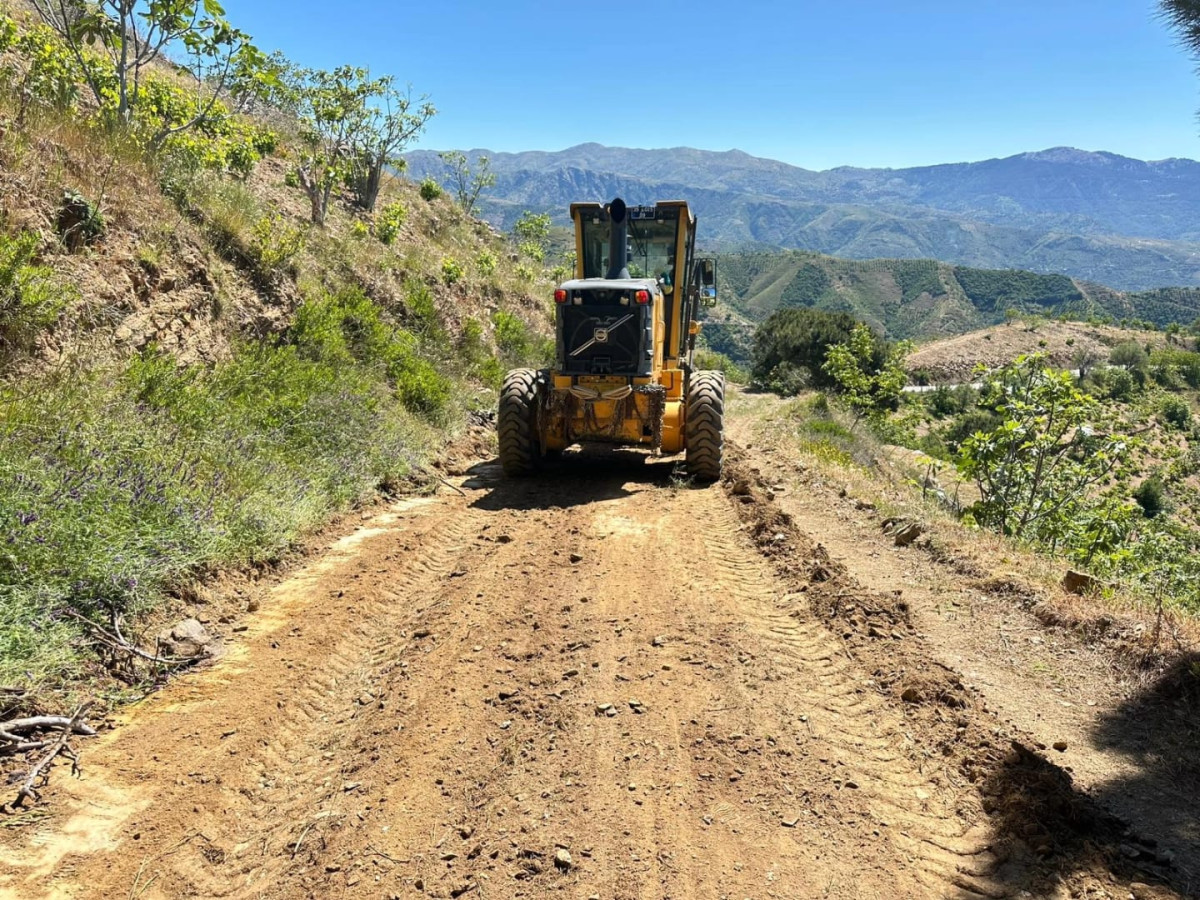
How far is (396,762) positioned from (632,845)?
1.27 m

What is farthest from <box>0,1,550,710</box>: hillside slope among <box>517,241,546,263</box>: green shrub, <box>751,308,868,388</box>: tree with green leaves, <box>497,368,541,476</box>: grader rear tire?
<box>751,308,868,388</box>: tree with green leaves

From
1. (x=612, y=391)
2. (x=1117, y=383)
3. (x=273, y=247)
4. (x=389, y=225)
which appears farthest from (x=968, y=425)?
(x=273, y=247)

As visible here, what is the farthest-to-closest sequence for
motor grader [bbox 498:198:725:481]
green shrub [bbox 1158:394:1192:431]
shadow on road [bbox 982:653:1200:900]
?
green shrub [bbox 1158:394:1192:431]
motor grader [bbox 498:198:725:481]
shadow on road [bbox 982:653:1200:900]

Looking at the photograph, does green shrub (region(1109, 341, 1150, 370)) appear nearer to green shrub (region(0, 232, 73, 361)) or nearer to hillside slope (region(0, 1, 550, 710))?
hillside slope (region(0, 1, 550, 710))

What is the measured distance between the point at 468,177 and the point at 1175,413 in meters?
41.6

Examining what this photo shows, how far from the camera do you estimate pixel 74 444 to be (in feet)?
15.4

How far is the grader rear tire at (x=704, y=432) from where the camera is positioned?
8.58m

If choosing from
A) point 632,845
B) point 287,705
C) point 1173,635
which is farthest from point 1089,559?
point 287,705

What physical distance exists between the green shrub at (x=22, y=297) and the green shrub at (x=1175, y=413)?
1914 inches

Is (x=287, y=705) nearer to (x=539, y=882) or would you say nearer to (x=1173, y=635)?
(x=539, y=882)

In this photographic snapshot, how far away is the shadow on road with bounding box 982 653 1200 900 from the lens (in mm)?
2566

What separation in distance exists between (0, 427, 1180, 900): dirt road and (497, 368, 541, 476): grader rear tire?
3.54 meters

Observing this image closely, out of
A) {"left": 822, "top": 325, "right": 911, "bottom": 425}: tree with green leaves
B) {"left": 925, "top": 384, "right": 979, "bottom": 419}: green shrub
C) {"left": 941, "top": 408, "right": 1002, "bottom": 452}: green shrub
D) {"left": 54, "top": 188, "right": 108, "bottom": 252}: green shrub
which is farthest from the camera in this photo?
{"left": 925, "top": 384, "right": 979, "bottom": 419}: green shrub

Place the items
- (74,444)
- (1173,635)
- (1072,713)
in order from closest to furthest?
(1072,713) < (1173,635) < (74,444)
